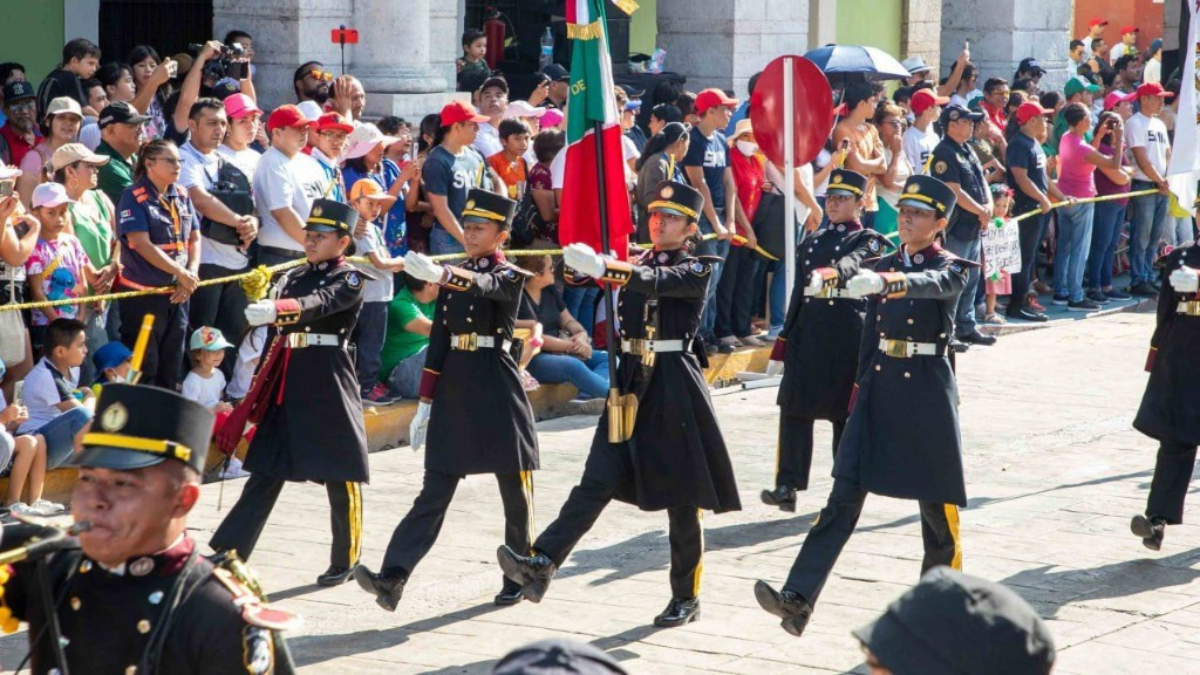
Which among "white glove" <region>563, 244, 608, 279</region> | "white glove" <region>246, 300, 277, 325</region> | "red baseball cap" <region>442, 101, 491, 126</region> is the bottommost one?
"white glove" <region>246, 300, 277, 325</region>

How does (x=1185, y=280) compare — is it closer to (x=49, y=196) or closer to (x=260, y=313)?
(x=260, y=313)

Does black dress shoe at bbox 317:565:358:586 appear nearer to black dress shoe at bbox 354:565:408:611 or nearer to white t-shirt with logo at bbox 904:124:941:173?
black dress shoe at bbox 354:565:408:611

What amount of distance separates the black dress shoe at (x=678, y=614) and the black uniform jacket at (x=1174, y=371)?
9.06 feet

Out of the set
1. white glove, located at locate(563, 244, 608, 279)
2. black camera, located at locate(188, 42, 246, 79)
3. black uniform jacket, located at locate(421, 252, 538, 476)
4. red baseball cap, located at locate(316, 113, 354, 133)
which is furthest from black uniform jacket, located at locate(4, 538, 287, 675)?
black camera, located at locate(188, 42, 246, 79)

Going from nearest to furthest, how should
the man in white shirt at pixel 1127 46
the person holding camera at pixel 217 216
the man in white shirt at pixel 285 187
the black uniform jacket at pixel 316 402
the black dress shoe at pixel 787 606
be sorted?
1. the black dress shoe at pixel 787 606
2. the black uniform jacket at pixel 316 402
3. the person holding camera at pixel 217 216
4. the man in white shirt at pixel 285 187
5. the man in white shirt at pixel 1127 46

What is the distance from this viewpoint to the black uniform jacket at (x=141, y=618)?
12.9 ft

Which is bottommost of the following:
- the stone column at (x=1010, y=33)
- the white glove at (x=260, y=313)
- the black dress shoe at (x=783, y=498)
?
the black dress shoe at (x=783, y=498)

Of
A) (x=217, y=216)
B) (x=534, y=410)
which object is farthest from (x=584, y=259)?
(x=534, y=410)

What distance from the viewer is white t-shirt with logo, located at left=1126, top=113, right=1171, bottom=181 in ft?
59.1

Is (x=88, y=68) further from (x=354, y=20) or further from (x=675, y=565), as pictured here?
(x=675, y=565)

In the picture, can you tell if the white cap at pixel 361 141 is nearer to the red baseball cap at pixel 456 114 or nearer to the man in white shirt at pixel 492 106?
the red baseball cap at pixel 456 114

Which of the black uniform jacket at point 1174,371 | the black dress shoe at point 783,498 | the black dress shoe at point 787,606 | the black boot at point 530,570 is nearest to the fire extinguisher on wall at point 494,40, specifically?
the black dress shoe at point 783,498

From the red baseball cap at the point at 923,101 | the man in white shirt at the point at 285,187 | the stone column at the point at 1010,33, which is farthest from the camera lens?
the stone column at the point at 1010,33

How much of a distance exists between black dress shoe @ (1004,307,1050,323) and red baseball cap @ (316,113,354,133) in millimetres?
7544
